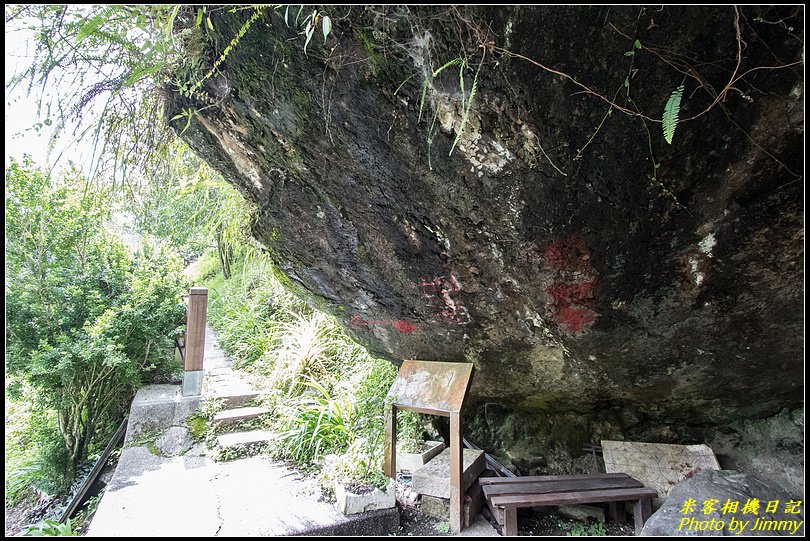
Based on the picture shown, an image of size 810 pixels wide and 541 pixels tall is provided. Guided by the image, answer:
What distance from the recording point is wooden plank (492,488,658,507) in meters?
2.65

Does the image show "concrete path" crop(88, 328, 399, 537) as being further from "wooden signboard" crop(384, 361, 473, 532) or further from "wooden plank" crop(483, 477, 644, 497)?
"wooden plank" crop(483, 477, 644, 497)

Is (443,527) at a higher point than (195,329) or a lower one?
lower

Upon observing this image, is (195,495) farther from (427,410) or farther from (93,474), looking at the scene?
(427,410)

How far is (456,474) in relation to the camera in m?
2.63

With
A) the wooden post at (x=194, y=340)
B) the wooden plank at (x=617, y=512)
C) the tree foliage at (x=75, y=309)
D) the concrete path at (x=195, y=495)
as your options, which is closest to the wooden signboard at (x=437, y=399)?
the concrete path at (x=195, y=495)

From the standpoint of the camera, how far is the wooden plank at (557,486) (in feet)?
9.20

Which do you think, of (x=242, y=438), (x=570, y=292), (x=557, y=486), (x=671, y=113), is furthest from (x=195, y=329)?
(x=671, y=113)

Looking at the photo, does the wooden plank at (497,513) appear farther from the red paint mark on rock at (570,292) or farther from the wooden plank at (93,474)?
the wooden plank at (93,474)

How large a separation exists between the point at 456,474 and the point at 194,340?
3545 mm

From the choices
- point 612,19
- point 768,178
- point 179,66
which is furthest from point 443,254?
point 179,66

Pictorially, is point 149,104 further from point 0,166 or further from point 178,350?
point 178,350

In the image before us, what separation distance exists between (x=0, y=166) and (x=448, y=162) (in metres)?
2.20

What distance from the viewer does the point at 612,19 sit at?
1520 mm

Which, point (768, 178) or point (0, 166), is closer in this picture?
point (768, 178)
